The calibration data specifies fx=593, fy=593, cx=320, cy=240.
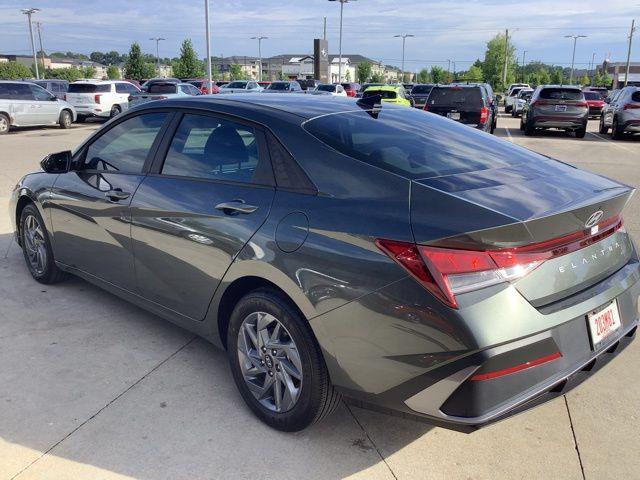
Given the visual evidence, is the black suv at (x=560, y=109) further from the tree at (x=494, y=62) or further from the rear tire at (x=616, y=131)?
the tree at (x=494, y=62)

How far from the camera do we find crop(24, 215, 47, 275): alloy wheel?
486 cm

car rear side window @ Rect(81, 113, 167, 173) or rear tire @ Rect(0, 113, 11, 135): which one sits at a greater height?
car rear side window @ Rect(81, 113, 167, 173)

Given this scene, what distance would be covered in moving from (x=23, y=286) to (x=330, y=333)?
11.7 feet

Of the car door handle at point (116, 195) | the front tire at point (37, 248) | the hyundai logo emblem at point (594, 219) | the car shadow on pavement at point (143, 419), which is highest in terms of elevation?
the hyundai logo emblem at point (594, 219)

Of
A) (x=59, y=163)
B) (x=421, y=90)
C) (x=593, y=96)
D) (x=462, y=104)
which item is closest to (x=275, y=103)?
(x=59, y=163)

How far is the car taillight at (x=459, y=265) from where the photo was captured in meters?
2.24

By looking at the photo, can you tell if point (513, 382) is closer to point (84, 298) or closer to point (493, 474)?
point (493, 474)

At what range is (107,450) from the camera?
2.83 m

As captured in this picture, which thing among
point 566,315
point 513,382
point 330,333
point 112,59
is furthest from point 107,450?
point 112,59

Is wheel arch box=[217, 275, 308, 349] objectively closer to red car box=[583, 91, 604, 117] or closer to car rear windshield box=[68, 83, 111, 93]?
car rear windshield box=[68, 83, 111, 93]

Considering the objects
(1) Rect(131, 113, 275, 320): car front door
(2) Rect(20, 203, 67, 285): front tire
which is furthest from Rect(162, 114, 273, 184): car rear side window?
(2) Rect(20, 203, 67, 285): front tire

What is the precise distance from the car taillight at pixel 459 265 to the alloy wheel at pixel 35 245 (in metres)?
3.56

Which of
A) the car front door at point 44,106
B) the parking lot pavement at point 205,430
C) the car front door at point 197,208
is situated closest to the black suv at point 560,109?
the car front door at point 44,106

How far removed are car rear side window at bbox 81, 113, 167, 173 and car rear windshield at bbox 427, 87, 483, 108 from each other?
45.8 feet
